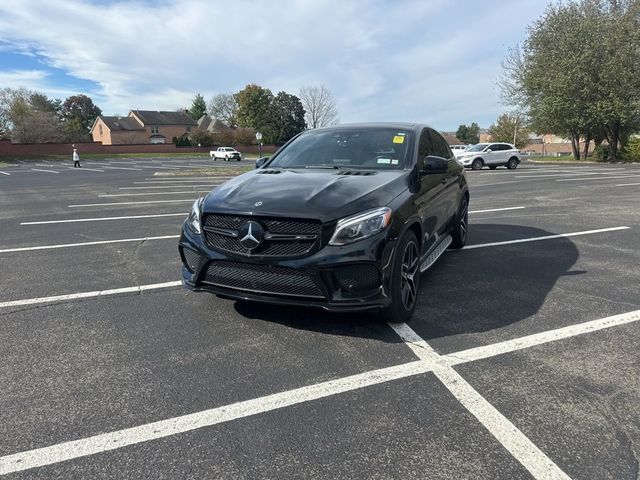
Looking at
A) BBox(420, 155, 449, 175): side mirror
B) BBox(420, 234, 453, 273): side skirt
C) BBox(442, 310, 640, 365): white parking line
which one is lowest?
BBox(442, 310, 640, 365): white parking line

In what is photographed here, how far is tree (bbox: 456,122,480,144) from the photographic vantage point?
108 metres

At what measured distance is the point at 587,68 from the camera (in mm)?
Answer: 33219

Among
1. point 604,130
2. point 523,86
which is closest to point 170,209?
point 523,86

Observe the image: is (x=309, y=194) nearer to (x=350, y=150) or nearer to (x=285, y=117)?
(x=350, y=150)

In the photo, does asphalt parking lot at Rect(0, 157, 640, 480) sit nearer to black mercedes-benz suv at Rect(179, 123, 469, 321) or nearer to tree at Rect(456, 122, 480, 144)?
black mercedes-benz suv at Rect(179, 123, 469, 321)

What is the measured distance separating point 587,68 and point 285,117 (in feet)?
185

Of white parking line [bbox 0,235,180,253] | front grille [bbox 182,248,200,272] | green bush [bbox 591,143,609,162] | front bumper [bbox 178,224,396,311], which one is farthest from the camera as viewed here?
green bush [bbox 591,143,609,162]

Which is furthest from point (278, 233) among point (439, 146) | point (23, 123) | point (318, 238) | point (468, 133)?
point (468, 133)

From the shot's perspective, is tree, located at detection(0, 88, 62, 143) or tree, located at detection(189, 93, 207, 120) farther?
tree, located at detection(189, 93, 207, 120)

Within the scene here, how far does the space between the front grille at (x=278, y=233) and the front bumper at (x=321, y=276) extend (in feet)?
0.15

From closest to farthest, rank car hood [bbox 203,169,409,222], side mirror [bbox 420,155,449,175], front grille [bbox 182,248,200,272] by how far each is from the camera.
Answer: car hood [bbox 203,169,409,222] → front grille [bbox 182,248,200,272] → side mirror [bbox 420,155,449,175]

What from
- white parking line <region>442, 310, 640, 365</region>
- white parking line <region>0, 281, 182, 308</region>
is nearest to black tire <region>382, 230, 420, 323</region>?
white parking line <region>442, 310, 640, 365</region>

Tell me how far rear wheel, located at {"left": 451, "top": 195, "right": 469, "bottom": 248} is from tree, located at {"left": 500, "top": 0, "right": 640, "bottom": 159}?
3295 centimetres

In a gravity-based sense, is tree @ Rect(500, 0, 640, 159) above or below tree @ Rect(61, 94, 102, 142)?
below
